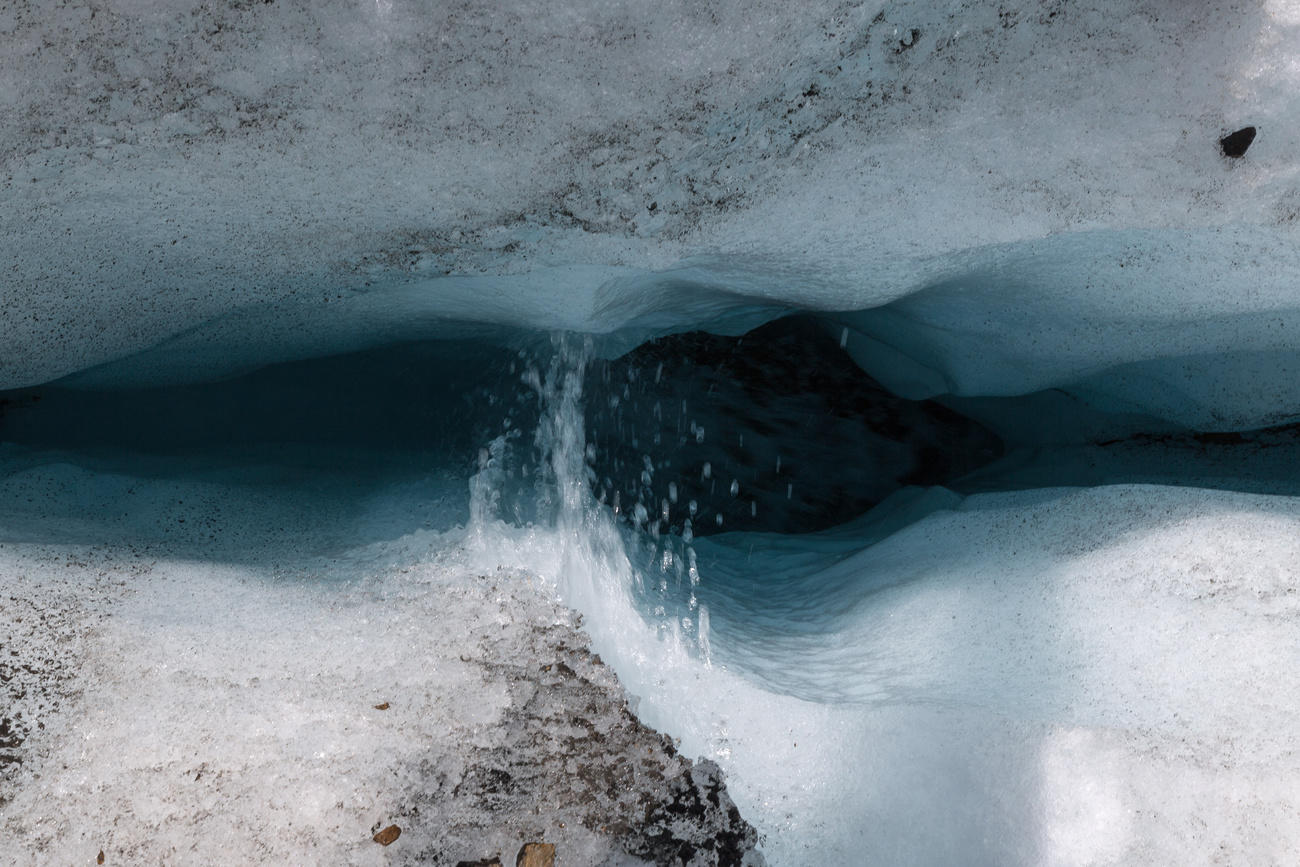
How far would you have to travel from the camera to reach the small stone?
3.93 feet

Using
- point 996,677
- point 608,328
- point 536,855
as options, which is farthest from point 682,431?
point 536,855

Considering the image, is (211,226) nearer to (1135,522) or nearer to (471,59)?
(471,59)

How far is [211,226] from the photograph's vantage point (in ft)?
4.39

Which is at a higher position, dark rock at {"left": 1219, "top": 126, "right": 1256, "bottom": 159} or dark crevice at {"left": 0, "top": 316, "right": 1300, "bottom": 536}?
dark rock at {"left": 1219, "top": 126, "right": 1256, "bottom": 159}

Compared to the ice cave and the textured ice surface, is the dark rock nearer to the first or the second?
the ice cave

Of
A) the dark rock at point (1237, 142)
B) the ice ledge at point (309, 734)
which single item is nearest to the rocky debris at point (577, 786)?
the ice ledge at point (309, 734)

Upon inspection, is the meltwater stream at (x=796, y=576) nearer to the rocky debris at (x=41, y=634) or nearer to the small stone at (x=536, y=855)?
the rocky debris at (x=41, y=634)

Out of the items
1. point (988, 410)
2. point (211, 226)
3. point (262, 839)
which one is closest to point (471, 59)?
point (211, 226)

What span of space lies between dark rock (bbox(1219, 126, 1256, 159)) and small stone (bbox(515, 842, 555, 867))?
56.3 inches

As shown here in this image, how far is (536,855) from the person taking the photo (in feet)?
3.96

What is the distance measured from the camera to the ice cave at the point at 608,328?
1149mm

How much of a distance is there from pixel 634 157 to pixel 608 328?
2.00 feet

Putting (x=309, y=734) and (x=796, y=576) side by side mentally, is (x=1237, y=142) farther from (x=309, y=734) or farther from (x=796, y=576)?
(x=309, y=734)

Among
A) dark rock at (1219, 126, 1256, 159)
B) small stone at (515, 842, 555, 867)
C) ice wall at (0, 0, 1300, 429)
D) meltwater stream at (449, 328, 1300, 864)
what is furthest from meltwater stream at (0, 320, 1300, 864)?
dark rock at (1219, 126, 1256, 159)
